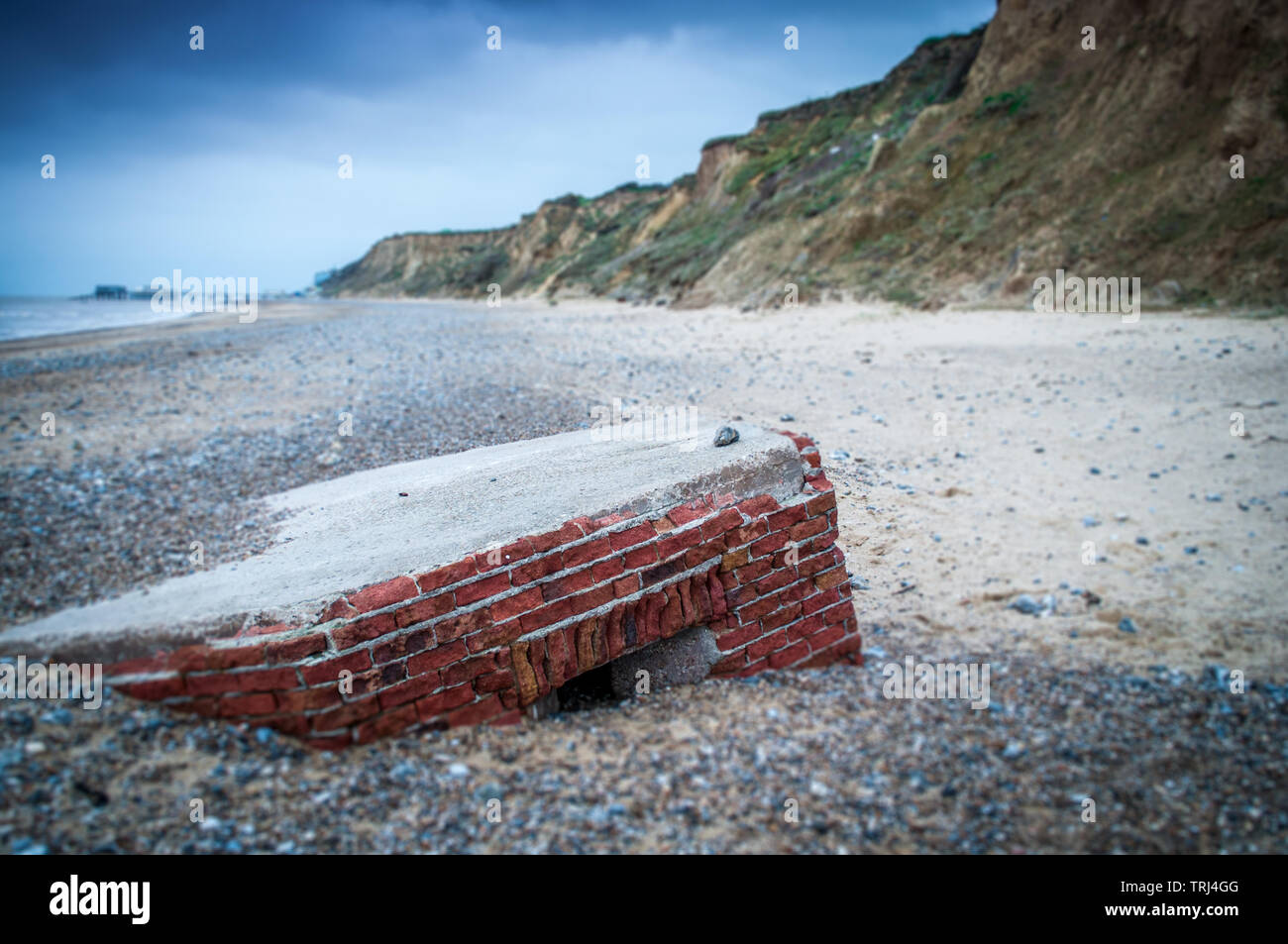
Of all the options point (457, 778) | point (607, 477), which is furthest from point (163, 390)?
point (457, 778)

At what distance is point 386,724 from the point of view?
266 cm

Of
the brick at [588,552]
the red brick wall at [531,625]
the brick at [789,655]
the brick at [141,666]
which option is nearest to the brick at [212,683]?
the red brick wall at [531,625]

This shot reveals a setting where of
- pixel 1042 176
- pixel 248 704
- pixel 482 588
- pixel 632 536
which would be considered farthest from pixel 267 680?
pixel 1042 176

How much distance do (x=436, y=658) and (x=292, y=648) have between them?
1.64 ft

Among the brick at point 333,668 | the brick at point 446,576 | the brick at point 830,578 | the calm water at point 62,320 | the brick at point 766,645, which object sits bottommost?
the brick at point 766,645

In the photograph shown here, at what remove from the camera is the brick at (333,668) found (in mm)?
2529

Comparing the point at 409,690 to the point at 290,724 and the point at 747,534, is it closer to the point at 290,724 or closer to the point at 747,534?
the point at 290,724

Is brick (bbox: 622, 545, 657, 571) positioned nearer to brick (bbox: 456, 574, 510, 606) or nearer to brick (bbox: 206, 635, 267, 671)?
brick (bbox: 456, 574, 510, 606)

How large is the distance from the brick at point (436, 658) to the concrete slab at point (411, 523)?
12.6 inches

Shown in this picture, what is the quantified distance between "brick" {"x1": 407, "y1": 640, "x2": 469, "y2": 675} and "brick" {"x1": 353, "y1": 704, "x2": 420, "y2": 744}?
0.15 meters

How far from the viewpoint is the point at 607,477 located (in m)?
3.58

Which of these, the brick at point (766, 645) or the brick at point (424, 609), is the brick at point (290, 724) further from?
the brick at point (766, 645)
